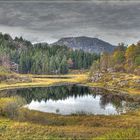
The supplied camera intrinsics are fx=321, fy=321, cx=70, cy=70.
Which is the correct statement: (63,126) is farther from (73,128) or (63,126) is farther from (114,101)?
(114,101)

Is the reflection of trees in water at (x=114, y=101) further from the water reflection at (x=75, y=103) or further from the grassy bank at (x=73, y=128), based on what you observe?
the grassy bank at (x=73, y=128)

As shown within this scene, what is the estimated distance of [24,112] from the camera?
232 ft

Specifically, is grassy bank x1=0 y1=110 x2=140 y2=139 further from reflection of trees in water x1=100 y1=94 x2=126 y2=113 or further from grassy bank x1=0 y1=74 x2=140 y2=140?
reflection of trees in water x1=100 y1=94 x2=126 y2=113

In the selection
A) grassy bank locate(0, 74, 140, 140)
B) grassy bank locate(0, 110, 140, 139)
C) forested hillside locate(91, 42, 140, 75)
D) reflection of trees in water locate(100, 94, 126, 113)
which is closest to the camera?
grassy bank locate(0, 110, 140, 139)

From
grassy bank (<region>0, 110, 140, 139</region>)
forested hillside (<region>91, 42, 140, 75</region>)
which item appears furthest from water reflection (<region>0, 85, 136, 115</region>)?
forested hillside (<region>91, 42, 140, 75</region>)

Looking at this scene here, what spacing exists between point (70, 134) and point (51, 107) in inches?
1740

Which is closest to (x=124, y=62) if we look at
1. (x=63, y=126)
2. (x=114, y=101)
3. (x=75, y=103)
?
(x=114, y=101)

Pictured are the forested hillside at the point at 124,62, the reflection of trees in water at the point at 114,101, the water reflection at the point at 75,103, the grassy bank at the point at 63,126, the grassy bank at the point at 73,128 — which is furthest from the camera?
the forested hillside at the point at 124,62

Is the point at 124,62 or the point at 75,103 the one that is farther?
the point at 124,62

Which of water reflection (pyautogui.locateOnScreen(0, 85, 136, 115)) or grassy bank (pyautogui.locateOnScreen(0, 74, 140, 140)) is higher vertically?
grassy bank (pyautogui.locateOnScreen(0, 74, 140, 140))

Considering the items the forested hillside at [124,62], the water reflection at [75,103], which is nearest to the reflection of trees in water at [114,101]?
the water reflection at [75,103]

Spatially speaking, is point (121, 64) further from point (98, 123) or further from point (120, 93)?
point (98, 123)


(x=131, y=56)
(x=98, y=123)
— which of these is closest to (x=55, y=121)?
(x=98, y=123)

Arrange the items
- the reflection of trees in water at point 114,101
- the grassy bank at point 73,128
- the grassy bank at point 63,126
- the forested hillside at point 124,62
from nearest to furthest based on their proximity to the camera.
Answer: the grassy bank at point 73,128 → the grassy bank at point 63,126 → the reflection of trees in water at point 114,101 → the forested hillside at point 124,62
